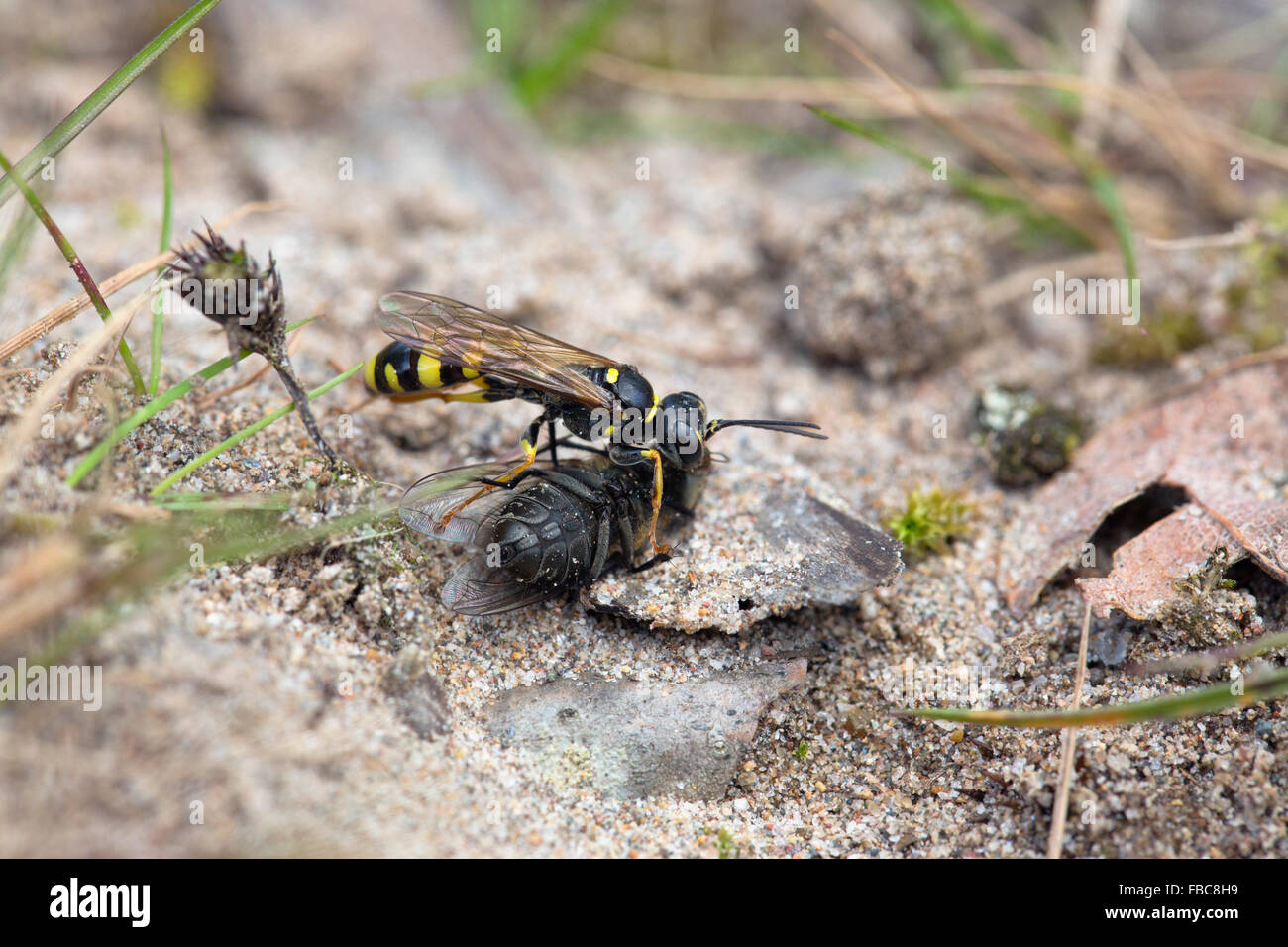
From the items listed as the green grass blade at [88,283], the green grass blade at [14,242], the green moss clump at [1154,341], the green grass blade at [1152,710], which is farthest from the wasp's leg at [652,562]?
the green moss clump at [1154,341]

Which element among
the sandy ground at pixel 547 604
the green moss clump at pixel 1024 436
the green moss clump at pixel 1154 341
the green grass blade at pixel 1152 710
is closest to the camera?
the green grass blade at pixel 1152 710

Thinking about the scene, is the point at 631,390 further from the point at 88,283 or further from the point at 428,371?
the point at 88,283

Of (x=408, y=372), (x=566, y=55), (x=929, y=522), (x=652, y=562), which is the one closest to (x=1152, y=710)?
(x=929, y=522)

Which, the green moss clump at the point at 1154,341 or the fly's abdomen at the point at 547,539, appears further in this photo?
the green moss clump at the point at 1154,341

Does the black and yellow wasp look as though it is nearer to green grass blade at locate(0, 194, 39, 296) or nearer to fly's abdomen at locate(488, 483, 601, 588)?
fly's abdomen at locate(488, 483, 601, 588)

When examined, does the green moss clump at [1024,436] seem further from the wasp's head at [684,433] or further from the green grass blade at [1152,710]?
the green grass blade at [1152,710]

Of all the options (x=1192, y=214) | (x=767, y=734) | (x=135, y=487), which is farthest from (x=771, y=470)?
(x=1192, y=214)

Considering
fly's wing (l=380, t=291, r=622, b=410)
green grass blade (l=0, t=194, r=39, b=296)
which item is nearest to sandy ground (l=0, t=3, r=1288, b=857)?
green grass blade (l=0, t=194, r=39, b=296)
